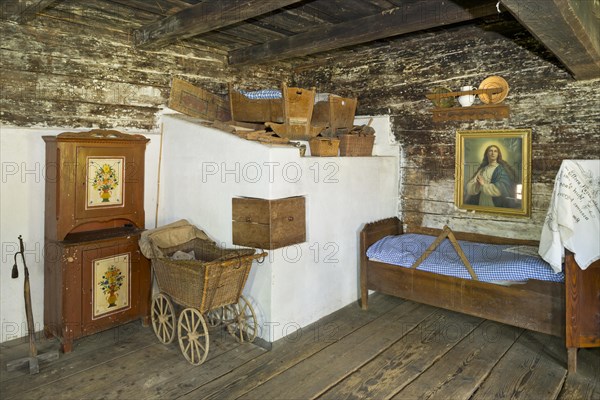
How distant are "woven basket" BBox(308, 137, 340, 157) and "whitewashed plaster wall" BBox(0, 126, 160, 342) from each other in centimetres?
215

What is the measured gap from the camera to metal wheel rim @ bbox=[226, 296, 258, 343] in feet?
12.4

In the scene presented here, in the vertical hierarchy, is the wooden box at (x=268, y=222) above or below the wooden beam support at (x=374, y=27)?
below

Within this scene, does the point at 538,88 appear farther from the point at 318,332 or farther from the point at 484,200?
the point at 318,332

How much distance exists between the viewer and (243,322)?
3.84m

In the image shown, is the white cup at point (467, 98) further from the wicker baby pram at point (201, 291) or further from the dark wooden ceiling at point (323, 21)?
the wicker baby pram at point (201, 291)

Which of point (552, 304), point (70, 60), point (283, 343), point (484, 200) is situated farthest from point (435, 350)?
point (70, 60)

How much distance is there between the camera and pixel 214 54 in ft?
16.4

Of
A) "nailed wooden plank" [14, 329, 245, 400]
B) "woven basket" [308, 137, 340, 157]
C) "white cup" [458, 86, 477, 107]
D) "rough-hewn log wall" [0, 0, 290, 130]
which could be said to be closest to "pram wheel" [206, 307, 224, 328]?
"nailed wooden plank" [14, 329, 245, 400]

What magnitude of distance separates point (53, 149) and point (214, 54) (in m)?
2.06

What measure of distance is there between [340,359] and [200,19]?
2.82m

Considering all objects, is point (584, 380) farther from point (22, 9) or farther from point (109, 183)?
point (22, 9)

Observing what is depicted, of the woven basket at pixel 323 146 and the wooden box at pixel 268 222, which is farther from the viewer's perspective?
the woven basket at pixel 323 146

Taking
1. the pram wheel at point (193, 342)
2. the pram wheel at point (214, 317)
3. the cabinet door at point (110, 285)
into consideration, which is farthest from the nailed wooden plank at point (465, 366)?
the cabinet door at point (110, 285)

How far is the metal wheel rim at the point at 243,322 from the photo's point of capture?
3793 millimetres
